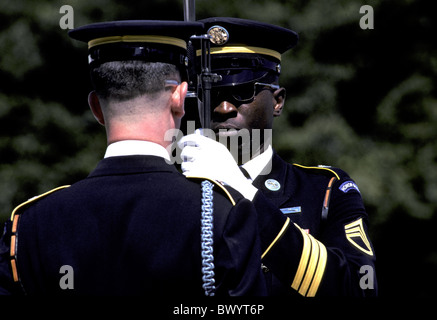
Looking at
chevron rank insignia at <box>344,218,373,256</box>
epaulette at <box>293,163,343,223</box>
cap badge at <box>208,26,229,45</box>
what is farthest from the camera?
cap badge at <box>208,26,229,45</box>

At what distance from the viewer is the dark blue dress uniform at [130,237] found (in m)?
2.14

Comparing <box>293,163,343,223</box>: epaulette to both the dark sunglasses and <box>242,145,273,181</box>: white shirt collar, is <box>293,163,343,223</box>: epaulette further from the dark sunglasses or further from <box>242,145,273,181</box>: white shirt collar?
the dark sunglasses

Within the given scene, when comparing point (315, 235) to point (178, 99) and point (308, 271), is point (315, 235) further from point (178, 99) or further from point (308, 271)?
point (178, 99)

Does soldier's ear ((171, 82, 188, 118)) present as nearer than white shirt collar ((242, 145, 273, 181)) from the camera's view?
Yes

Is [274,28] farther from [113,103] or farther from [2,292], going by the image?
[2,292]

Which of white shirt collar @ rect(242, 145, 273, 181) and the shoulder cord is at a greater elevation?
white shirt collar @ rect(242, 145, 273, 181)

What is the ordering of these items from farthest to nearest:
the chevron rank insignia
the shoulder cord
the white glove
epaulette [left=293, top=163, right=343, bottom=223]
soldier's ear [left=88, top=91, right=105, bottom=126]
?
1. epaulette [left=293, top=163, right=343, bottom=223]
2. the chevron rank insignia
3. the white glove
4. soldier's ear [left=88, top=91, right=105, bottom=126]
5. the shoulder cord

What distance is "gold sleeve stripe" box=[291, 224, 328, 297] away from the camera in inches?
109

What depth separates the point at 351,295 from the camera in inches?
113

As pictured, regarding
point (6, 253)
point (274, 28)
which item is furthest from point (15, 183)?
point (6, 253)

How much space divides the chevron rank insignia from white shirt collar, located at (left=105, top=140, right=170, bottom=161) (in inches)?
45.6

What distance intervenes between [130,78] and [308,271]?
3.57 feet

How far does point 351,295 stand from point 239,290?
884mm

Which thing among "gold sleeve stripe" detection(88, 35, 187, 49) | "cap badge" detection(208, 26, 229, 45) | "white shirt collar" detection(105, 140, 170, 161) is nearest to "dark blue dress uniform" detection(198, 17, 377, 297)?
"cap badge" detection(208, 26, 229, 45)
